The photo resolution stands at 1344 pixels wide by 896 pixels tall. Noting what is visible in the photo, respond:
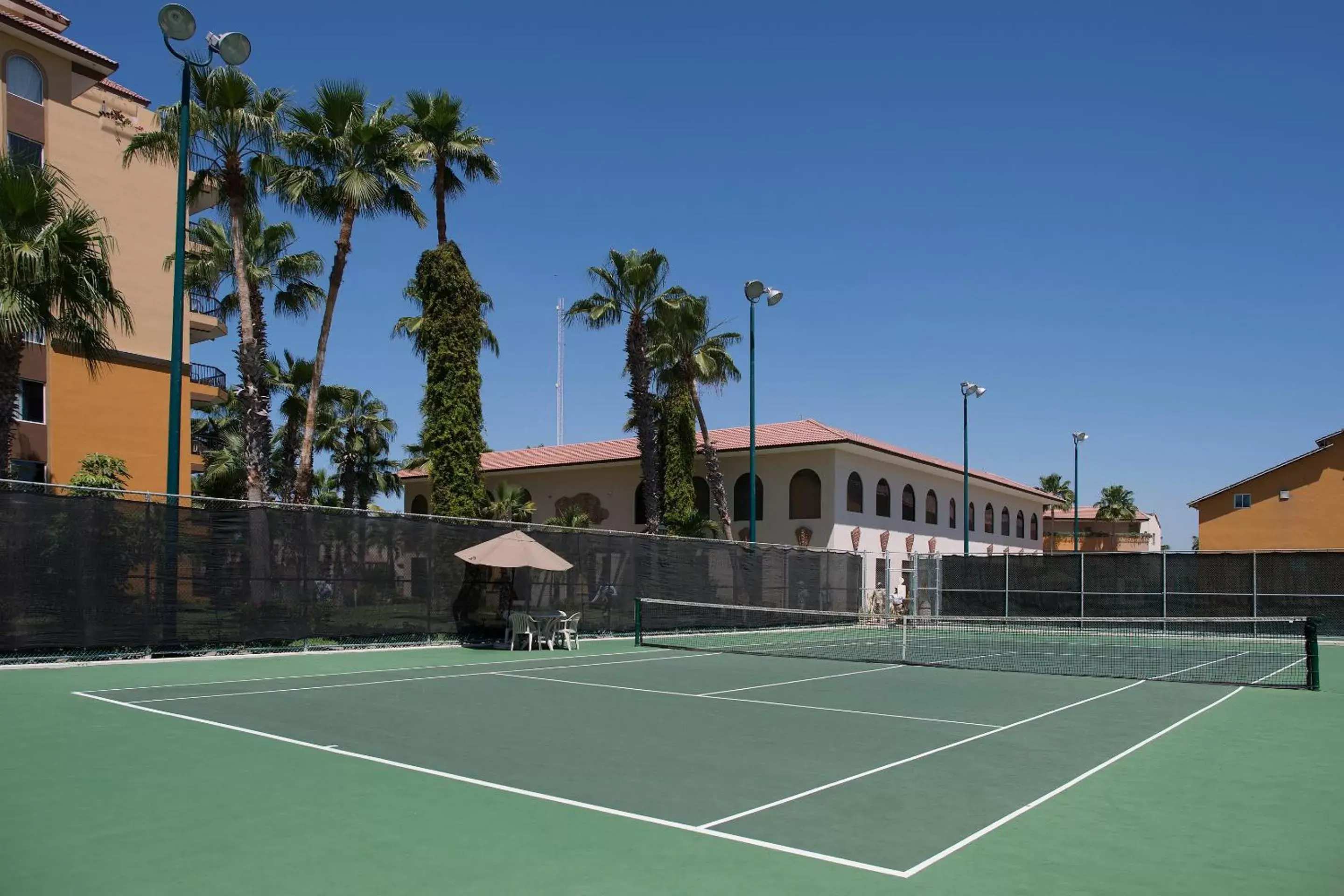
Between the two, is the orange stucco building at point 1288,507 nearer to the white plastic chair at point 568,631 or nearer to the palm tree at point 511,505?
the palm tree at point 511,505

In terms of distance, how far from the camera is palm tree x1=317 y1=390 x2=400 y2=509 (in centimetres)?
4850

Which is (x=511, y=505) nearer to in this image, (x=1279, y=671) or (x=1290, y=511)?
(x=1279, y=671)

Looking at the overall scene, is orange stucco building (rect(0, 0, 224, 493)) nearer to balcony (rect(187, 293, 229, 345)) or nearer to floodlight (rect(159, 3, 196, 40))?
balcony (rect(187, 293, 229, 345))

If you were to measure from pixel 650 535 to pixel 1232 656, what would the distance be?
1282 cm

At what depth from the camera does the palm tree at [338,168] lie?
25.6 m

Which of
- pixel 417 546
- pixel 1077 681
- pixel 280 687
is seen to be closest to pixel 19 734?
pixel 280 687

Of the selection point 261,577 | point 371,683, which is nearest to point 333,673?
point 371,683

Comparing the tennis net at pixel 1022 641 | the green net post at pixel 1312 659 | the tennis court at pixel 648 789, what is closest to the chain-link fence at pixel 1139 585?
the tennis net at pixel 1022 641

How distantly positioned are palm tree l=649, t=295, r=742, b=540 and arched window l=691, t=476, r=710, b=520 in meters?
1.70

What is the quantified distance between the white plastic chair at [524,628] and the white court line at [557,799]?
985 centimetres

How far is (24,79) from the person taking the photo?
29078mm

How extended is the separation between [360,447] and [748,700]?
128 feet

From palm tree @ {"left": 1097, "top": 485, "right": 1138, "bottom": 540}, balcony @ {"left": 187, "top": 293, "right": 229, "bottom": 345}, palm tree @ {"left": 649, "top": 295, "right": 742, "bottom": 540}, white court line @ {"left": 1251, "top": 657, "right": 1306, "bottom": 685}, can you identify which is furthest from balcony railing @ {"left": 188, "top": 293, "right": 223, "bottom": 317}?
palm tree @ {"left": 1097, "top": 485, "right": 1138, "bottom": 540}

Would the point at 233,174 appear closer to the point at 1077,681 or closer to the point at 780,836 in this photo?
the point at 1077,681
